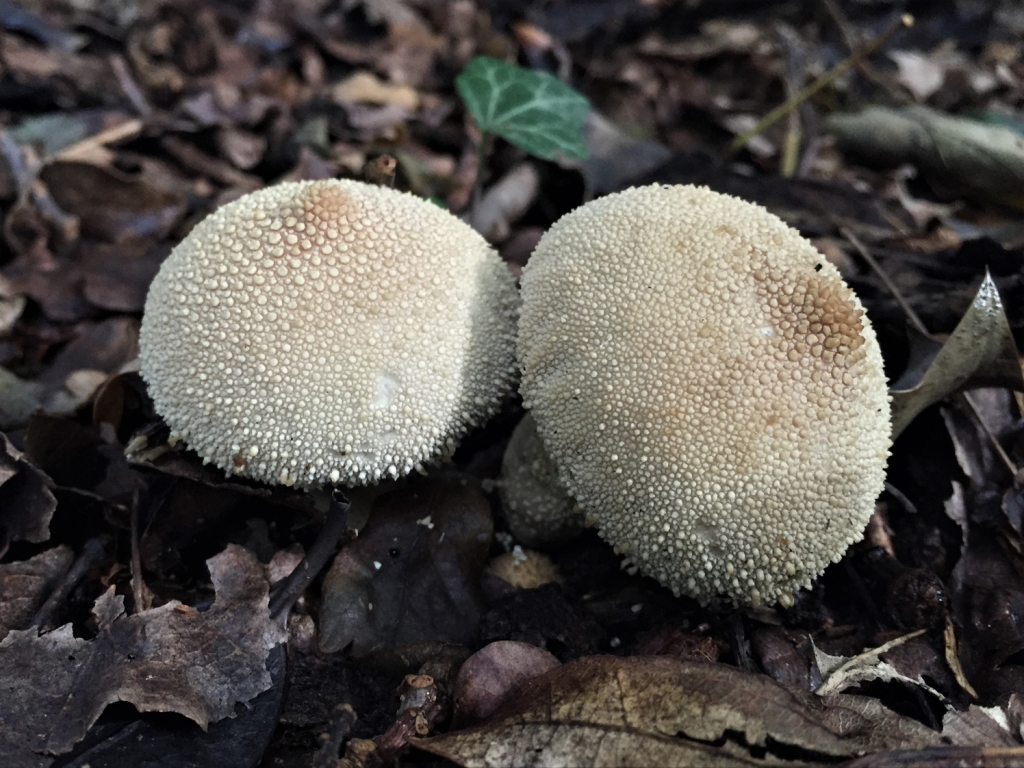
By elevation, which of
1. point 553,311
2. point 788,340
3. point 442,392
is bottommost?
point 442,392

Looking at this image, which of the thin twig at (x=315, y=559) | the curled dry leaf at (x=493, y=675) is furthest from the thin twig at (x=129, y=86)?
the curled dry leaf at (x=493, y=675)

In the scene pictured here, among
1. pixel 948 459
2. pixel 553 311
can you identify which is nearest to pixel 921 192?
pixel 948 459

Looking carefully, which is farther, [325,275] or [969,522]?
[969,522]

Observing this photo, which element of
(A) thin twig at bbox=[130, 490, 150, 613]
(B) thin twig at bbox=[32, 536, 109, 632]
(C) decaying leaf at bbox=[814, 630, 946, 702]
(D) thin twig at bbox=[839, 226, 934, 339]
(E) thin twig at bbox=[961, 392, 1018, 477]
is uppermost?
(D) thin twig at bbox=[839, 226, 934, 339]

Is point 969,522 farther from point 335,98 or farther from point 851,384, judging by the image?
point 335,98

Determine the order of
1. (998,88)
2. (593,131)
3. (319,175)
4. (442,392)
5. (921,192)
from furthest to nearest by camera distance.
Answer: (998,88) → (921,192) → (593,131) → (319,175) → (442,392)

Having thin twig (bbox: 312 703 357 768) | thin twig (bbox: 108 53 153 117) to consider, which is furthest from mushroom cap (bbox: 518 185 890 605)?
thin twig (bbox: 108 53 153 117)

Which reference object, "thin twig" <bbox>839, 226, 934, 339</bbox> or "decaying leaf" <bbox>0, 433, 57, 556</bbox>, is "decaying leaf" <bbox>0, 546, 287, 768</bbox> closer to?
"decaying leaf" <bbox>0, 433, 57, 556</bbox>
